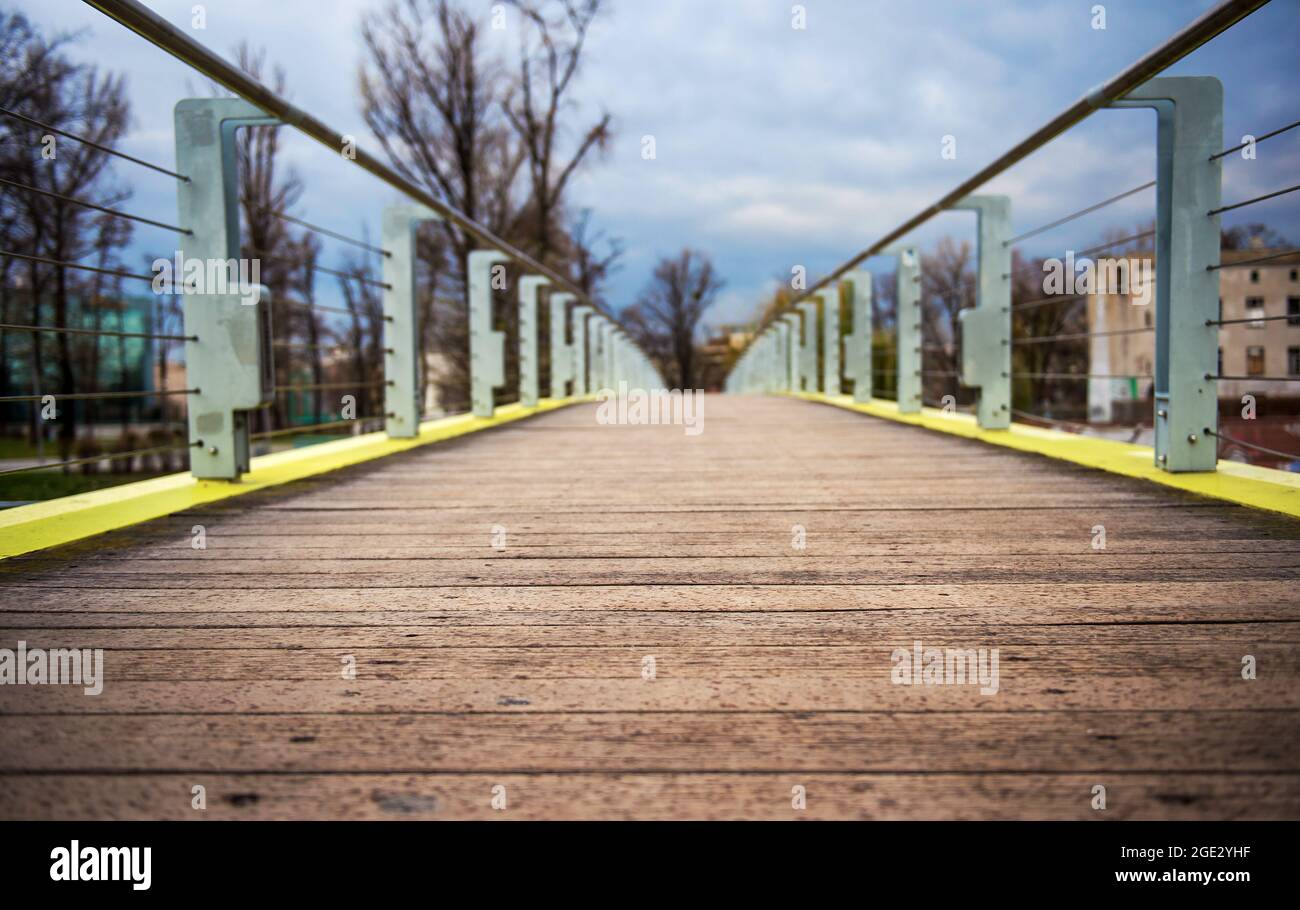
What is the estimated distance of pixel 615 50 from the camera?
13281 millimetres

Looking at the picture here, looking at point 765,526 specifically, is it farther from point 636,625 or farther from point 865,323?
point 865,323

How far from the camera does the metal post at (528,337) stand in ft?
22.4

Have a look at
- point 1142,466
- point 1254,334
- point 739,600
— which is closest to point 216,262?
point 739,600

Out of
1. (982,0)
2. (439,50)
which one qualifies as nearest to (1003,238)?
(982,0)

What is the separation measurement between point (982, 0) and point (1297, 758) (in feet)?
45.5

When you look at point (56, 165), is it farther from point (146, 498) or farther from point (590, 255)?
point (146, 498)

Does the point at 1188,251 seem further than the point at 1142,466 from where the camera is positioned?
No

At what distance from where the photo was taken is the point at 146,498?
2.45m

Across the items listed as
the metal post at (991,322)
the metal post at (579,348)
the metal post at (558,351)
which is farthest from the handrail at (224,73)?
the metal post at (579,348)

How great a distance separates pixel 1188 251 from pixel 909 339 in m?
3.18

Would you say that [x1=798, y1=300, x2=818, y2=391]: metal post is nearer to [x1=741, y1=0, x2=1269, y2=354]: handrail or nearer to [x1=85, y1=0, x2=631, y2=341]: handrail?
[x1=741, y1=0, x2=1269, y2=354]: handrail

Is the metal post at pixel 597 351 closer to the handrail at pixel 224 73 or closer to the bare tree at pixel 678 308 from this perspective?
the handrail at pixel 224 73

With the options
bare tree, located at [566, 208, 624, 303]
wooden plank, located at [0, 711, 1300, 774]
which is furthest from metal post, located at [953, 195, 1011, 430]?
bare tree, located at [566, 208, 624, 303]

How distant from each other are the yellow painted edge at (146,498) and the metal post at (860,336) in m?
3.75
